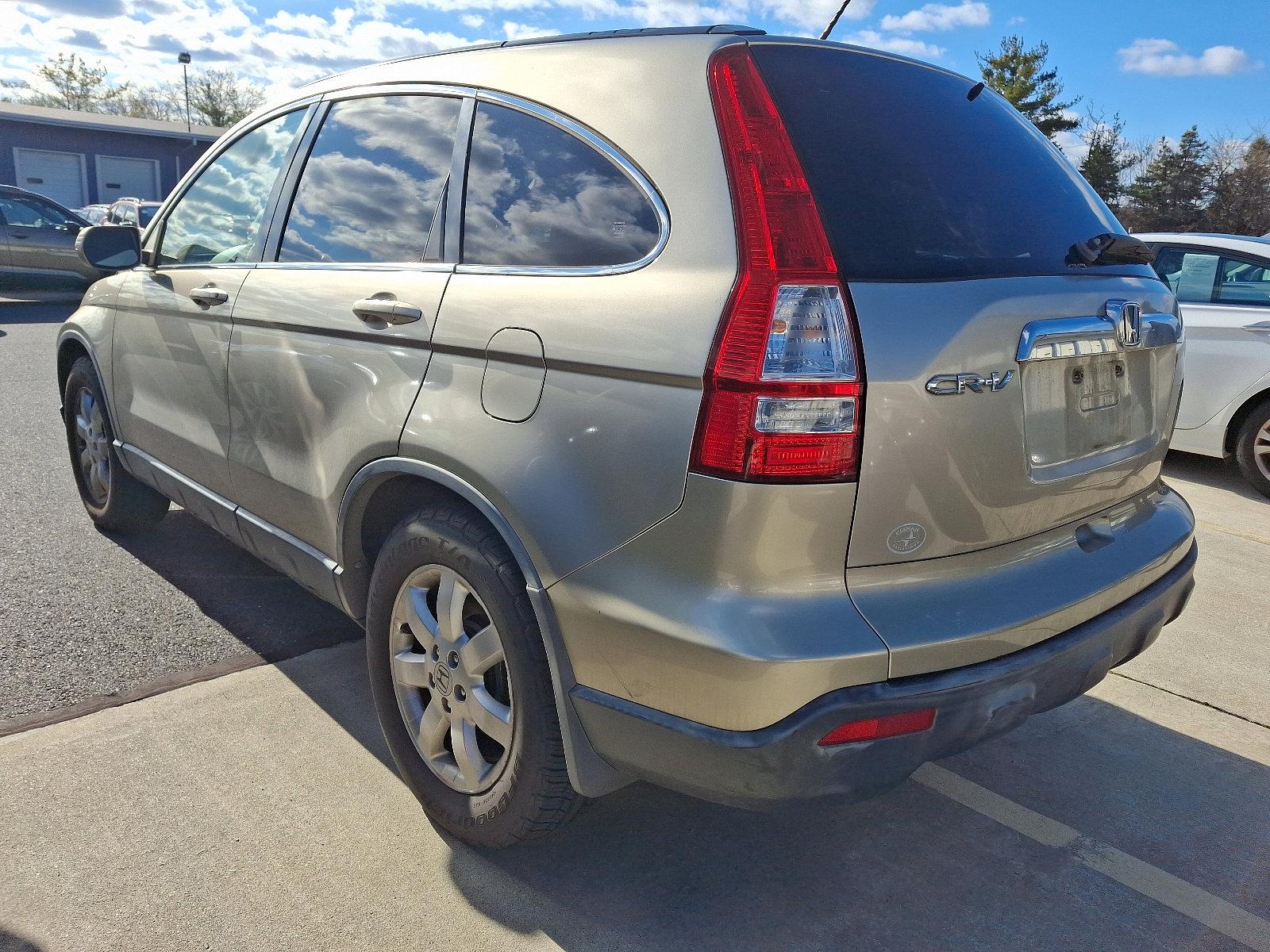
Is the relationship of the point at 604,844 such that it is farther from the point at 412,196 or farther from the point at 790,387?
the point at 412,196

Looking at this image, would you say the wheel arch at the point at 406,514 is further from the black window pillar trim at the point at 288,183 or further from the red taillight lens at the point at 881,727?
the black window pillar trim at the point at 288,183

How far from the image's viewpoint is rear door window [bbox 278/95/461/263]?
2658 millimetres

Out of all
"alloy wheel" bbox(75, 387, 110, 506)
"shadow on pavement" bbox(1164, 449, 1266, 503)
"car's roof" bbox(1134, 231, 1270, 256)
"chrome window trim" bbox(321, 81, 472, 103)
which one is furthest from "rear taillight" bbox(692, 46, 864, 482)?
"shadow on pavement" bbox(1164, 449, 1266, 503)

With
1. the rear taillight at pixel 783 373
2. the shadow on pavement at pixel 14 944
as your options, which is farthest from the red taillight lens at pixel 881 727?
the shadow on pavement at pixel 14 944

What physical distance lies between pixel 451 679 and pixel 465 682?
0.07 m

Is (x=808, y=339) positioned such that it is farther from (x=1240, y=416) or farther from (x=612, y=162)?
(x=1240, y=416)

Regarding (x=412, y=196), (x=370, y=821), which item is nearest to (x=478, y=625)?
(x=370, y=821)

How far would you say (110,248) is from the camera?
410 centimetres

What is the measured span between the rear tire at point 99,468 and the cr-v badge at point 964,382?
12.0 ft

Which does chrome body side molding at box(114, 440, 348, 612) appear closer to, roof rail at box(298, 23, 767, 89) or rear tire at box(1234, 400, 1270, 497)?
roof rail at box(298, 23, 767, 89)

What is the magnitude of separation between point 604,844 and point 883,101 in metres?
1.92

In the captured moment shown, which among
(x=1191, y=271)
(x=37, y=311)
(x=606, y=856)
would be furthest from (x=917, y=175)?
(x=37, y=311)

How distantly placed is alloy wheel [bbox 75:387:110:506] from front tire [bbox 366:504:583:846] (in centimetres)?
253

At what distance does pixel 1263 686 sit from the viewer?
3666 millimetres
